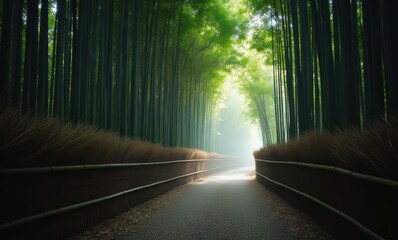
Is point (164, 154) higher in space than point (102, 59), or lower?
lower

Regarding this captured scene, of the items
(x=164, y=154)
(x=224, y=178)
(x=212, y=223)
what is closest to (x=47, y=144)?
(x=212, y=223)

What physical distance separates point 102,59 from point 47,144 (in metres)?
3.27

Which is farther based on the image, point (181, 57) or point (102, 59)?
point (181, 57)

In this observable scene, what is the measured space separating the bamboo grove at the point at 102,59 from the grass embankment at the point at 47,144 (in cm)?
47

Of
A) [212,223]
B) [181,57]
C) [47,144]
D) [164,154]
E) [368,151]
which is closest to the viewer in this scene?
[368,151]

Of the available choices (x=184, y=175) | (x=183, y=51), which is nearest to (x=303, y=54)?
(x=184, y=175)

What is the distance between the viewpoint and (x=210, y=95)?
18297mm

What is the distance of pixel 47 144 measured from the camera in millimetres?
2664

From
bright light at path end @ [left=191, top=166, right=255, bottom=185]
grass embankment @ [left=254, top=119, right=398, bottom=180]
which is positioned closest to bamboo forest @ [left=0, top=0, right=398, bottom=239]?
grass embankment @ [left=254, top=119, right=398, bottom=180]

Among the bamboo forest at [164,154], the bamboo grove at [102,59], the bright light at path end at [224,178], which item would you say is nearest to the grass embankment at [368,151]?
the bamboo forest at [164,154]

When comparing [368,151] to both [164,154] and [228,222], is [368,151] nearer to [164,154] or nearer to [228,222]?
[228,222]

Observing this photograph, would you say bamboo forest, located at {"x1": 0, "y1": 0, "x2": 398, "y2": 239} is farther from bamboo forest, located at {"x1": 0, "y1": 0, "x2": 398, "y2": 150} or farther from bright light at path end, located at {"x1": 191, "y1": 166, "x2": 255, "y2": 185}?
bright light at path end, located at {"x1": 191, "y1": 166, "x2": 255, "y2": 185}

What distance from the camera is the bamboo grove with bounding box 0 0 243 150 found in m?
3.32

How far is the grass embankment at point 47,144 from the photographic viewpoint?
2.26m
